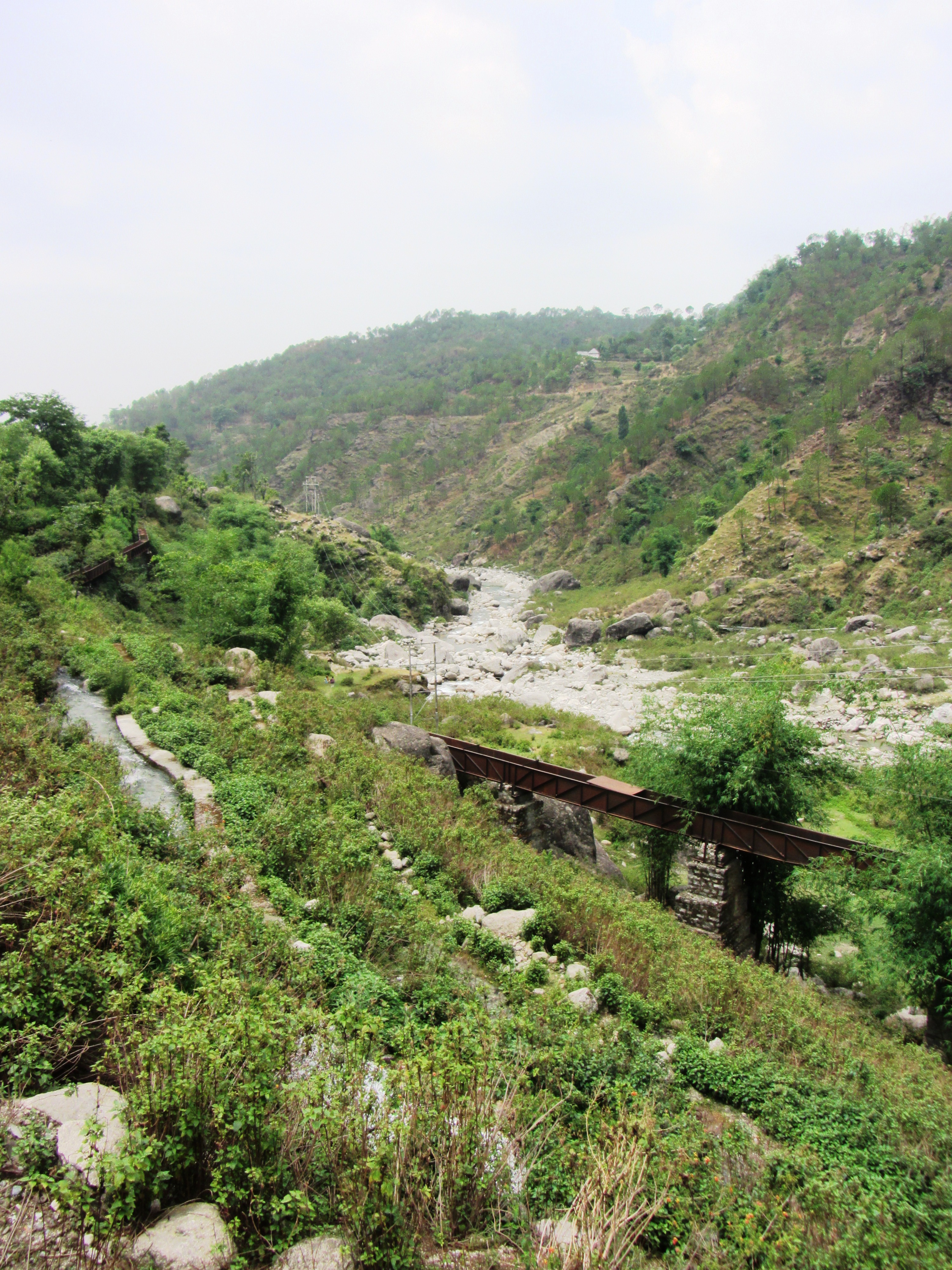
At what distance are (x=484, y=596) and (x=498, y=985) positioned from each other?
6408cm

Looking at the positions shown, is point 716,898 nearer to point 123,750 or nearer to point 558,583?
point 123,750

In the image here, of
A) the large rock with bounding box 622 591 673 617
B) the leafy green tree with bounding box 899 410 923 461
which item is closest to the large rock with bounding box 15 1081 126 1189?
the large rock with bounding box 622 591 673 617

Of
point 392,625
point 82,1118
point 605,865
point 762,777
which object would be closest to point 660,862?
point 605,865

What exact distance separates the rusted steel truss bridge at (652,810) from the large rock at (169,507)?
29.2 m

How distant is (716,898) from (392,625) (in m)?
38.2

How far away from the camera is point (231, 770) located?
13.9 metres

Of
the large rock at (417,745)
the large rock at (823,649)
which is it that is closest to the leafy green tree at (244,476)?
the large rock at (823,649)

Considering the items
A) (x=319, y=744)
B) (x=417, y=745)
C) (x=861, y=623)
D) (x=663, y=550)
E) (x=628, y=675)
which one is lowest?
(x=628, y=675)

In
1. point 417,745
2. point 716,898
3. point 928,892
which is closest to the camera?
point 928,892

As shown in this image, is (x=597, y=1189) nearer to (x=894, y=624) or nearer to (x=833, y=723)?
(x=833, y=723)

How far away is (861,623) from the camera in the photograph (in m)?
38.3

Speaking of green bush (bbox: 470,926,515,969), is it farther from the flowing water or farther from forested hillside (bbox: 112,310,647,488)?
forested hillside (bbox: 112,310,647,488)

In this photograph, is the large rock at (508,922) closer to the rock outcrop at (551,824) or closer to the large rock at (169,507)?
the rock outcrop at (551,824)

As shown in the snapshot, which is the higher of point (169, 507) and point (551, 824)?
point (169, 507)
